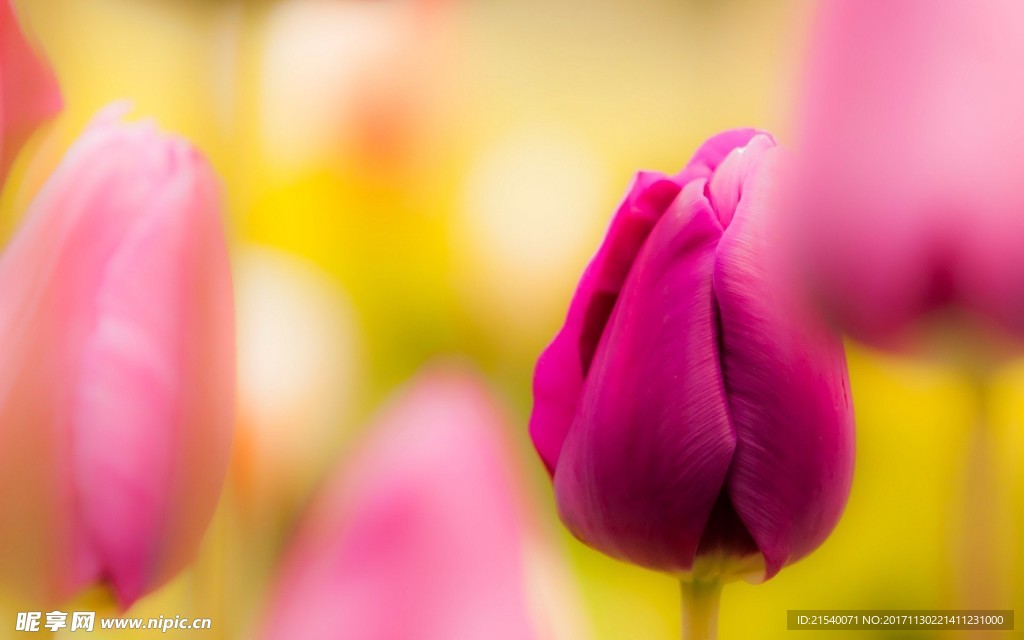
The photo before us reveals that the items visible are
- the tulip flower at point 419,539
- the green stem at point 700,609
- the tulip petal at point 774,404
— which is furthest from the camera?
the tulip flower at point 419,539

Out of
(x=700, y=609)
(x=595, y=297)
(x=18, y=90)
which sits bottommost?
(x=700, y=609)

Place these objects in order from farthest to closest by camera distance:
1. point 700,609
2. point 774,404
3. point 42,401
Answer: point 42,401
point 700,609
point 774,404

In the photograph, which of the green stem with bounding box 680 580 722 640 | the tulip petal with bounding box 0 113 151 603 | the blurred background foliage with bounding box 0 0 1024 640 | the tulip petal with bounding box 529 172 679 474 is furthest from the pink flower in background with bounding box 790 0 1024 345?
the tulip petal with bounding box 0 113 151 603

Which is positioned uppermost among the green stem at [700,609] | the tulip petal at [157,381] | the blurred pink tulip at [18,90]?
the blurred pink tulip at [18,90]

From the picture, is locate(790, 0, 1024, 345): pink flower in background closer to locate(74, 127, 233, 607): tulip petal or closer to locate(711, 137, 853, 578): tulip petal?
locate(711, 137, 853, 578): tulip petal

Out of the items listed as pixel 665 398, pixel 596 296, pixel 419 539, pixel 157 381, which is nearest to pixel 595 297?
pixel 596 296

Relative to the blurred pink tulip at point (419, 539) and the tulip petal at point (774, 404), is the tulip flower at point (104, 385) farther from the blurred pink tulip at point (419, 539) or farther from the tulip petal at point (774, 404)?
the tulip petal at point (774, 404)

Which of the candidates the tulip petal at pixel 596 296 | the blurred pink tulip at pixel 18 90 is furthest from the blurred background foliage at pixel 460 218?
the tulip petal at pixel 596 296

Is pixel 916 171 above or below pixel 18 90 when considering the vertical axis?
below

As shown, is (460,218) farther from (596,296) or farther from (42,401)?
(42,401)

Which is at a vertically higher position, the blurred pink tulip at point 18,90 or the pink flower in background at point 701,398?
the blurred pink tulip at point 18,90
